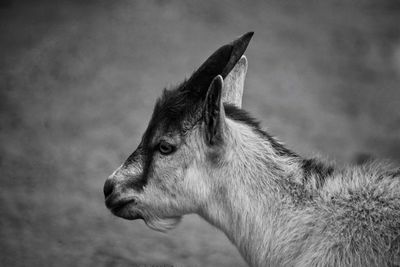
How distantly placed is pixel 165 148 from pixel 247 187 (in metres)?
0.69

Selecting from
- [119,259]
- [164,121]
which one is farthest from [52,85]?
[164,121]

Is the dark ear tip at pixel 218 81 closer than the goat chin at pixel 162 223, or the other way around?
the dark ear tip at pixel 218 81

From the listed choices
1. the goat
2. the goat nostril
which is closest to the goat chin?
the goat

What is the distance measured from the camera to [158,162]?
3387 mm

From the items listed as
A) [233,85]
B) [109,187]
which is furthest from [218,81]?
[109,187]

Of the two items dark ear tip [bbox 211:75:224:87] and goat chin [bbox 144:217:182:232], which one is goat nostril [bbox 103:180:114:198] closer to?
goat chin [bbox 144:217:182:232]

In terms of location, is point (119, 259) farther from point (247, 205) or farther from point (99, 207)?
point (247, 205)

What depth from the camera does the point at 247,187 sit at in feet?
10.6

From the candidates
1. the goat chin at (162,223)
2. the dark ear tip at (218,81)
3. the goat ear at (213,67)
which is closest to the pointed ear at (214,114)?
the dark ear tip at (218,81)

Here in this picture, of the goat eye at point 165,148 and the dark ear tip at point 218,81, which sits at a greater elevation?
the dark ear tip at point 218,81

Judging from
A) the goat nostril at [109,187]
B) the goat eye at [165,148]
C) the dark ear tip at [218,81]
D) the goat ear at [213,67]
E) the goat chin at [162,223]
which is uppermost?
the goat ear at [213,67]

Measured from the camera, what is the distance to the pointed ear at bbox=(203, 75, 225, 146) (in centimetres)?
304

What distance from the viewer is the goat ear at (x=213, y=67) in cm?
336

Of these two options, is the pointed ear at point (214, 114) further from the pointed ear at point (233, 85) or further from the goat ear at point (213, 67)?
the pointed ear at point (233, 85)
